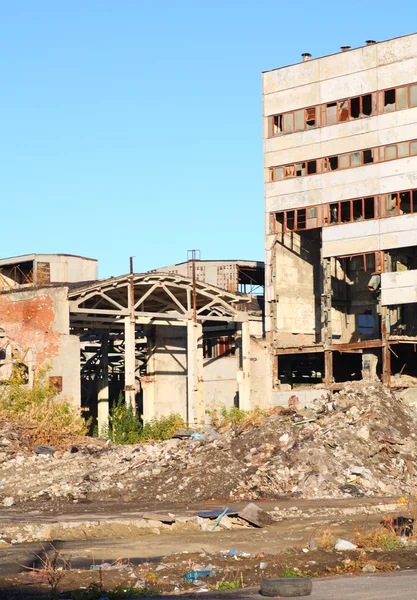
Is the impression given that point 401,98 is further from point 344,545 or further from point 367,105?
point 344,545

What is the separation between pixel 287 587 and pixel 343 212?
39.7m

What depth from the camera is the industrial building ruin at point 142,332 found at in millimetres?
39938

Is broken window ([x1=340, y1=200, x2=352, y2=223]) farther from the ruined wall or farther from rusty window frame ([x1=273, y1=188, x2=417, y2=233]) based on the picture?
the ruined wall

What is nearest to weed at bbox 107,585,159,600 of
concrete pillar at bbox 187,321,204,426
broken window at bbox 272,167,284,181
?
concrete pillar at bbox 187,321,204,426

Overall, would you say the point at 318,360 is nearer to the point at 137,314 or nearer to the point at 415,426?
the point at 137,314

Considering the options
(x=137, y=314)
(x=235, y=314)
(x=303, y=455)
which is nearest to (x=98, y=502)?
(x=303, y=455)

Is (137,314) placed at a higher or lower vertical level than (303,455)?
higher

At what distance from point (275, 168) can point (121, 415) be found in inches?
744

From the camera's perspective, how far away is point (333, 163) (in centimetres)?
5159

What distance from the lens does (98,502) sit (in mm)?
26219

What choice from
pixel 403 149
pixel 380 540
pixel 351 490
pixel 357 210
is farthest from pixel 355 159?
pixel 380 540

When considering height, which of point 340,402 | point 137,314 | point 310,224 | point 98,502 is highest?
point 310,224

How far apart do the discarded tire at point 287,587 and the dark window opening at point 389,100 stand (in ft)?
129

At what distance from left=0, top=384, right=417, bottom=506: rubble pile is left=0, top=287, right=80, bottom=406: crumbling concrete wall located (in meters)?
7.55
